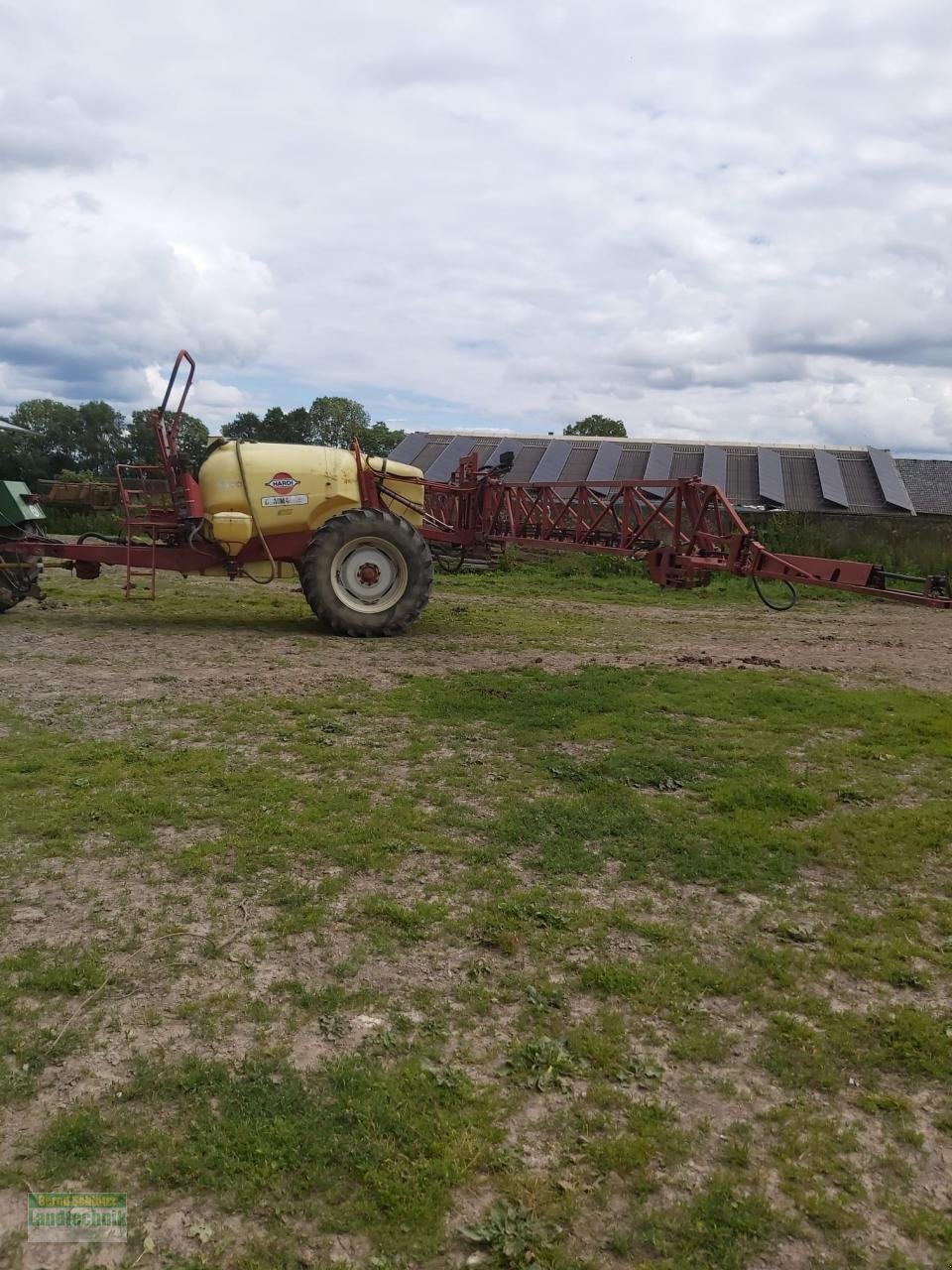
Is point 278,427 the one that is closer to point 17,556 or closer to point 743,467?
point 743,467

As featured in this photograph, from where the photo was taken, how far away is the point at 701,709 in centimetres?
771

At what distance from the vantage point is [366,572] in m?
10.8

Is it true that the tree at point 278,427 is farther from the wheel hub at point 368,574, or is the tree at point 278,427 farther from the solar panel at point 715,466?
the wheel hub at point 368,574

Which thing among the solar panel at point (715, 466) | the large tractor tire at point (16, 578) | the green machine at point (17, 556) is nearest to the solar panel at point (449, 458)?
the solar panel at point (715, 466)

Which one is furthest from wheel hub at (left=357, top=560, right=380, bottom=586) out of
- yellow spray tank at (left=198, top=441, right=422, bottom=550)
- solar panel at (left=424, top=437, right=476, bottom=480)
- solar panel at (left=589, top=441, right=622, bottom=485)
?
solar panel at (left=589, top=441, right=622, bottom=485)

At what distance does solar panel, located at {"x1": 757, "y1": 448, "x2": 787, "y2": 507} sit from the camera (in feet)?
84.8

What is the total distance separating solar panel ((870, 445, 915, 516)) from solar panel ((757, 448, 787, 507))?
3.11m

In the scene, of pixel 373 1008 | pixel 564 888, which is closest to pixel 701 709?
pixel 564 888

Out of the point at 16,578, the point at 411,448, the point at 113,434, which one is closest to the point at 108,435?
the point at 113,434

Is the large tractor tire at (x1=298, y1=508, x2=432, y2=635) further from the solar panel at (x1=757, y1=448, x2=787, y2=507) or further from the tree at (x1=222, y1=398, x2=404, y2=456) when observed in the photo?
the tree at (x1=222, y1=398, x2=404, y2=456)

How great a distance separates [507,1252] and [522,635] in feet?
30.5

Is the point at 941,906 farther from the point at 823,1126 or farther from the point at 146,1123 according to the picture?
the point at 146,1123

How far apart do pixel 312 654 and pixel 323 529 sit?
164cm

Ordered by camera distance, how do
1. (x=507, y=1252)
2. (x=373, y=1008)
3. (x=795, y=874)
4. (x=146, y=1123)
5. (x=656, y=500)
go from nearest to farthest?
(x=507, y=1252), (x=146, y=1123), (x=373, y=1008), (x=795, y=874), (x=656, y=500)
